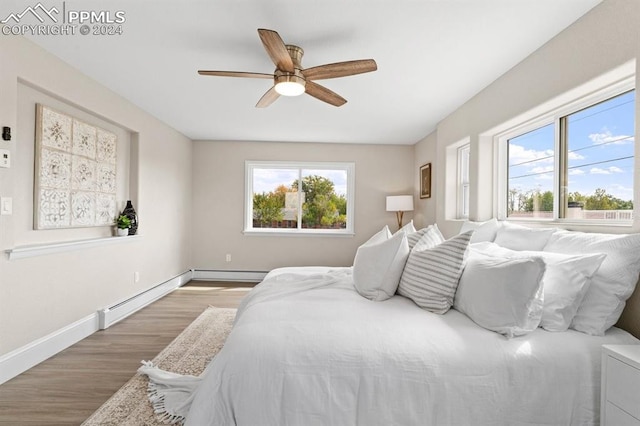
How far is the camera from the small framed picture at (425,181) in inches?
201

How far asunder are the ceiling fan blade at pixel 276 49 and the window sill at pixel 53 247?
2.26m

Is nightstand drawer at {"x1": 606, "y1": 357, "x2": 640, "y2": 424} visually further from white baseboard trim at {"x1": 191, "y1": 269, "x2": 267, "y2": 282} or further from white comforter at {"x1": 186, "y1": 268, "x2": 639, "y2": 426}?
white baseboard trim at {"x1": 191, "y1": 269, "x2": 267, "y2": 282}

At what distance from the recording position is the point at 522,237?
2391mm

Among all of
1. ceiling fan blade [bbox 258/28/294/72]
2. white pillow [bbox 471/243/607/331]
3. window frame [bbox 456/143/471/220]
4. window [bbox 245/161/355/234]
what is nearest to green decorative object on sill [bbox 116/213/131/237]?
window [bbox 245/161/355/234]

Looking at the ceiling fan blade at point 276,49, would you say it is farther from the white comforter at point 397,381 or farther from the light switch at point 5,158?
the light switch at point 5,158

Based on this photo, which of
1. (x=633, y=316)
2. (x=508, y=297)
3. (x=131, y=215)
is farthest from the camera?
(x=131, y=215)

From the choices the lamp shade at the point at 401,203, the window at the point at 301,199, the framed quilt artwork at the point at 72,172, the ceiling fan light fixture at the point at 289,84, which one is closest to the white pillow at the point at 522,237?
the ceiling fan light fixture at the point at 289,84

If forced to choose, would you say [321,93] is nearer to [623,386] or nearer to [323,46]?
[323,46]

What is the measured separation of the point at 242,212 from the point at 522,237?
444cm

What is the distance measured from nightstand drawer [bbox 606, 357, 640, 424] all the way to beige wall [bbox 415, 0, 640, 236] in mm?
828

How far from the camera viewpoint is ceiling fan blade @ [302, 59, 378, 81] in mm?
2286

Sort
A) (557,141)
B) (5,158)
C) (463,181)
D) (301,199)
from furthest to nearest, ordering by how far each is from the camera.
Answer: (301,199) < (463,181) < (557,141) < (5,158)

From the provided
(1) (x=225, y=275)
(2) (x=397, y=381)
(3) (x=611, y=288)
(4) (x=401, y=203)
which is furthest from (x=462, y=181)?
(1) (x=225, y=275)

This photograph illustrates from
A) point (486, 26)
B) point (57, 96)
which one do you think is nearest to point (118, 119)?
point (57, 96)
